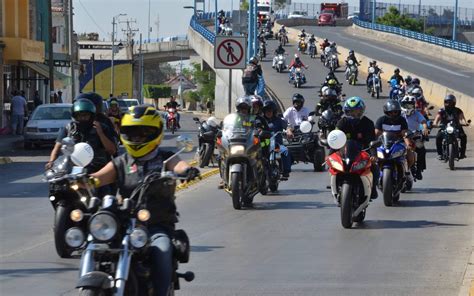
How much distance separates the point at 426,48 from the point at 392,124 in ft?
216

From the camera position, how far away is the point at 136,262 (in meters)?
7.46

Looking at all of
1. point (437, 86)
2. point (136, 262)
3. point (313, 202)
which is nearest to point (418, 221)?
point (313, 202)

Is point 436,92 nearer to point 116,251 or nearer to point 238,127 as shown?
point 238,127

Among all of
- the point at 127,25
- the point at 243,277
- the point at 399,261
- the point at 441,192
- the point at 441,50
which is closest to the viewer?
the point at 243,277

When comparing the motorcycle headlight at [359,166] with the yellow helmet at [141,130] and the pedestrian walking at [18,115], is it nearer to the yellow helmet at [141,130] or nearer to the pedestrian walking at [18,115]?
the yellow helmet at [141,130]

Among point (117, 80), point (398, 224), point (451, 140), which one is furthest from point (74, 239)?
point (117, 80)

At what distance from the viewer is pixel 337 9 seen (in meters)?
127

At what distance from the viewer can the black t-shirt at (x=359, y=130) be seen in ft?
52.4

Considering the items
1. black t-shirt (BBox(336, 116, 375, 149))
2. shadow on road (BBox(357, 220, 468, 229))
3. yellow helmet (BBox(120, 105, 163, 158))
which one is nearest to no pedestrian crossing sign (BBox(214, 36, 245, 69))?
black t-shirt (BBox(336, 116, 375, 149))

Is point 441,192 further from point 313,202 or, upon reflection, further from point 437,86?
point 437,86

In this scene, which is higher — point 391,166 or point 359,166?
point 359,166

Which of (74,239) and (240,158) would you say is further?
(240,158)

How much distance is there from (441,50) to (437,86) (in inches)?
1219

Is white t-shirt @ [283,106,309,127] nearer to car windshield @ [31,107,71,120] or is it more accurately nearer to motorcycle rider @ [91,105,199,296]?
car windshield @ [31,107,71,120]
